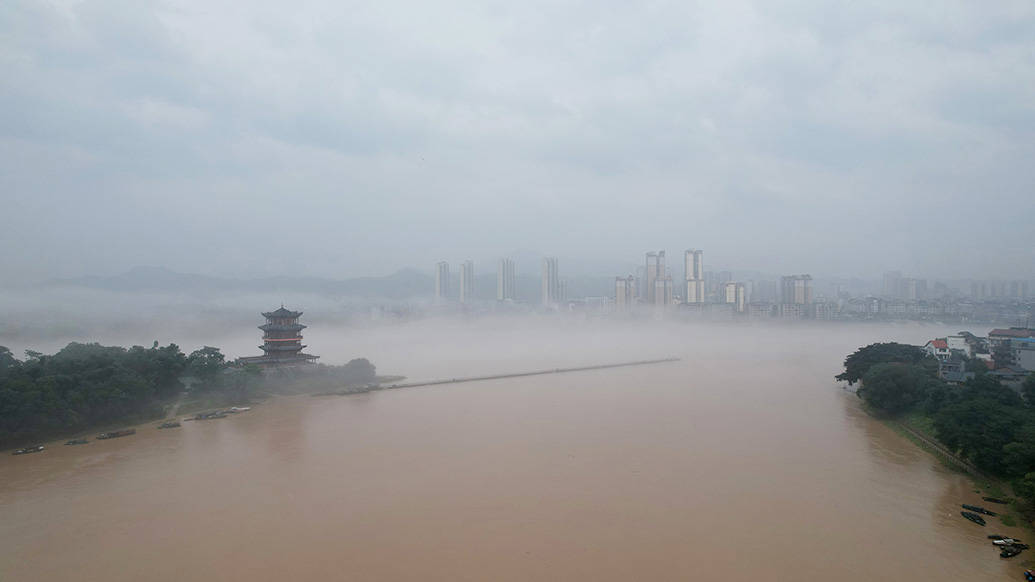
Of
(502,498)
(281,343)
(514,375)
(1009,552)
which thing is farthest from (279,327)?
(1009,552)

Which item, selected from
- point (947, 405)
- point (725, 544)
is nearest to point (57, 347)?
point (725, 544)

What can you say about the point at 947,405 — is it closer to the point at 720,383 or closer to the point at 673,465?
the point at 673,465

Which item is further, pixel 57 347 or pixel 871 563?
pixel 57 347

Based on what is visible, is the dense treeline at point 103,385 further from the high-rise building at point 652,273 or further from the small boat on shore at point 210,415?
the high-rise building at point 652,273

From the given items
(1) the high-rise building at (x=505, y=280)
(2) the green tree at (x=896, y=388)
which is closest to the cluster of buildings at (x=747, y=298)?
(1) the high-rise building at (x=505, y=280)

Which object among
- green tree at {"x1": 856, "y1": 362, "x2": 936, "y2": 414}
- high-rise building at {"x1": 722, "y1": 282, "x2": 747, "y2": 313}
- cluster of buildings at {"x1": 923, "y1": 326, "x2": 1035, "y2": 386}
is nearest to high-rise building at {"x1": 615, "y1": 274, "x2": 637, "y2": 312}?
high-rise building at {"x1": 722, "y1": 282, "x2": 747, "y2": 313}

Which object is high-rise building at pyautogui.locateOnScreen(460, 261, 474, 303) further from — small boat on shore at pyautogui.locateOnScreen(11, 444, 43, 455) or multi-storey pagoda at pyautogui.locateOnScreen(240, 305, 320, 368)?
small boat on shore at pyautogui.locateOnScreen(11, 444, 43, 455)
